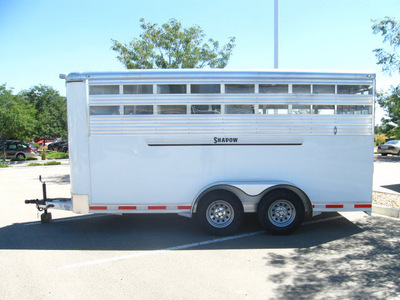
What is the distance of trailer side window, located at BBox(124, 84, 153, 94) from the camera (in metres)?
5.57

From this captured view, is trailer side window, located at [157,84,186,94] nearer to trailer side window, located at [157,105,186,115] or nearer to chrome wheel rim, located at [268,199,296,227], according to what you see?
trailer side window, located at [157,105,186,115]

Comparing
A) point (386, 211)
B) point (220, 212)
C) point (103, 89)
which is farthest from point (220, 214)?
point (386, 211)

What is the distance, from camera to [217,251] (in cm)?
502

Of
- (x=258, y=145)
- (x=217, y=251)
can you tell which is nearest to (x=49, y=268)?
(x=217, y=251)

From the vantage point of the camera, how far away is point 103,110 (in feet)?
18.4

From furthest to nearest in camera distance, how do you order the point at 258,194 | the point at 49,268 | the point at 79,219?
the point at 79,219 → the point at 258,194 → the point at 49,268

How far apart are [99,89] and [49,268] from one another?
10.4 ft

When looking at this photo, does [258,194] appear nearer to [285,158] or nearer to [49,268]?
[285,158]

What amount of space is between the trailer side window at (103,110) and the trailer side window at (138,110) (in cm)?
19

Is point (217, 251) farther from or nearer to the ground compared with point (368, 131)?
nearer to the ground

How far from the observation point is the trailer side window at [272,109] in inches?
221

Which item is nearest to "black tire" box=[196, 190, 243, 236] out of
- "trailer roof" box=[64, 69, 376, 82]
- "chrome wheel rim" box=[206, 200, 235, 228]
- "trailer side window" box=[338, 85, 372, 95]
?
"chrome wheel rim" box=[206, 200, 235, 228]

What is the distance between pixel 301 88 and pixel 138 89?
3116 millimetres

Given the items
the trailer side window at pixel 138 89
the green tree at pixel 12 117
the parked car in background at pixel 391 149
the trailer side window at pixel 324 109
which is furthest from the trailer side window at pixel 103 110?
the parked car in background at pixel 391 149
